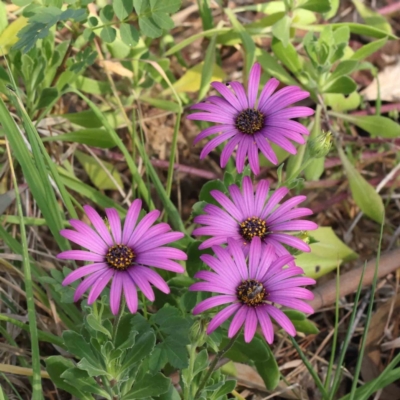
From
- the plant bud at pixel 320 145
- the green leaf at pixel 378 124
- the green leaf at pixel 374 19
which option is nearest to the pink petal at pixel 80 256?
the plant bud at pixel 320 145

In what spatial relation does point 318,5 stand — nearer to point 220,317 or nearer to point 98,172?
point 98,172

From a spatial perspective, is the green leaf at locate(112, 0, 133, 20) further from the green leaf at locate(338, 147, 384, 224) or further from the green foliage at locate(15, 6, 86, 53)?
the green leaf at locate(338, 147, 384, 224)

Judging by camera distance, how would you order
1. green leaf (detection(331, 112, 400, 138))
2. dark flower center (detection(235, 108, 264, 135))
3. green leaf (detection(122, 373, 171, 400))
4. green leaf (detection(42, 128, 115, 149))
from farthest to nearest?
green leaf (detection(331, 112, 400, 138)) < green leaf (detection(42, 128, 115, 149)) < dark flower center (detection(235, 108, 264, 135)) < green leaf (detection(122, 373, 171, 400))

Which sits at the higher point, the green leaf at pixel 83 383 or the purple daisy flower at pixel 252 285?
the purple daisy flower at pixel 252 285

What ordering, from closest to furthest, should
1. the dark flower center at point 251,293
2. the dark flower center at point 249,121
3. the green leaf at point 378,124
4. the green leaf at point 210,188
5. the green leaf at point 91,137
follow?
the dark flower center at point 251,293 → the dark flower center at point 249,121 → the green leaf at point 210,188 → the green leaf at point 91,137 → the green leaf at point 378,124

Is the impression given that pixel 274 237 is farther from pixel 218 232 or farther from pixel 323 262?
pixel 323 262

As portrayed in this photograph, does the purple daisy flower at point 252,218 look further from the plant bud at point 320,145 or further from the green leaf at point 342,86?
the green leaf at point 342,86

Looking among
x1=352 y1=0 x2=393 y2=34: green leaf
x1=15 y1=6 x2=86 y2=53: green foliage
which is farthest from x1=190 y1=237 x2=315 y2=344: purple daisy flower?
x1=352 y1=0 x2=393 y2=34: green leaf
